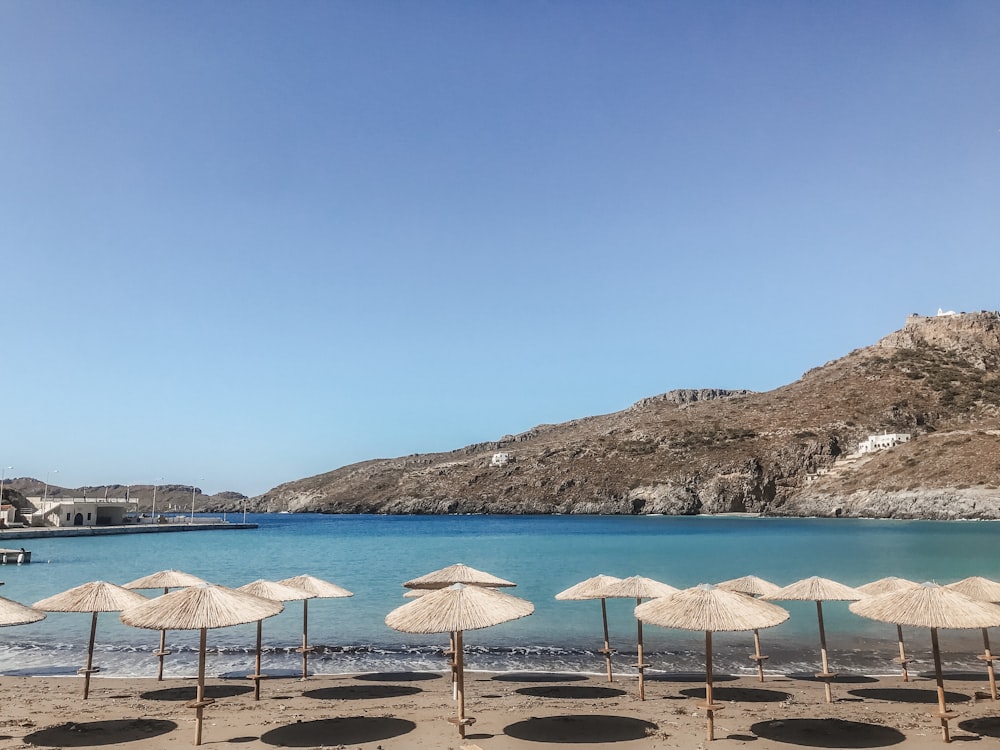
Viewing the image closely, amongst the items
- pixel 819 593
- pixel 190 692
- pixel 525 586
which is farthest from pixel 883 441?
pixel 190 692

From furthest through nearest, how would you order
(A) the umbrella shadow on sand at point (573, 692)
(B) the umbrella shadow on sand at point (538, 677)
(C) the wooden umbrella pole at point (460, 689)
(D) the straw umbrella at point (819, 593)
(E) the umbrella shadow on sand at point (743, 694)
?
(B) the umbrella shadow on sand at point (538, 677), (A) the umbrella shadow on sand at point (573, 692), (D) the straw umbrella at point (819, 593), (E) the umbrella shadow on sand at point (743, 694), (C) the wooden umbrella pole at point (460, 689)

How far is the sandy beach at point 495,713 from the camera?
10.4 meters

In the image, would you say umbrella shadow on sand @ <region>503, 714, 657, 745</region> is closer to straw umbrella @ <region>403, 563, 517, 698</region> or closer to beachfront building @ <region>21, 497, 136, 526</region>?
straw umbrella @ <region>403, 563, 517, 698</region>

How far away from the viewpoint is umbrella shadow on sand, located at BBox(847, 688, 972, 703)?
500 inches

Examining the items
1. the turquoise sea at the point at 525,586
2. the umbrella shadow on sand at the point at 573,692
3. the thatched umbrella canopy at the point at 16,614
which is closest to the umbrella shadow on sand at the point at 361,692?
the turquoise sea at the point at 525,586

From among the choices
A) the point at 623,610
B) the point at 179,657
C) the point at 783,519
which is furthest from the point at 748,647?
the point at 783,519

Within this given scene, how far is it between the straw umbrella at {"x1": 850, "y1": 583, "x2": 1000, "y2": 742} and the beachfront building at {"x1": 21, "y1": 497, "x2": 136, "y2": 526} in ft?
304

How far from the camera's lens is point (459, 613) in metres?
10.2

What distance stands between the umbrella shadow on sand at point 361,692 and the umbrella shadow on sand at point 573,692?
2.24 meters

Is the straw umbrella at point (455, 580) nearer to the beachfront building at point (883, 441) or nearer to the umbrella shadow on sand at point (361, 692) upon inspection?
the umbrella shadow on sand at point (361, 692)

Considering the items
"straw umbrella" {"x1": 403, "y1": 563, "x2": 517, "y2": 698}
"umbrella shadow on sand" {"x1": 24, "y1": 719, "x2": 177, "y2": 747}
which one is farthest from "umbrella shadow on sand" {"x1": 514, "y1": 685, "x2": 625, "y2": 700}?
"umbrella shadow on sand" {"x1": 24, "y1": 719, "x2": 177, "y2": 747}

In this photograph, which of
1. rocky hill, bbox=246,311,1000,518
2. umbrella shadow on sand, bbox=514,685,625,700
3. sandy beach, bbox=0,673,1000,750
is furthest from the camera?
rocky hill, bbox=246,311,1000,518

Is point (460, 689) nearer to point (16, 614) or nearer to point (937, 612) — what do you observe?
point (937, 612)

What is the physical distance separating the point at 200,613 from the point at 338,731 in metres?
2.92
